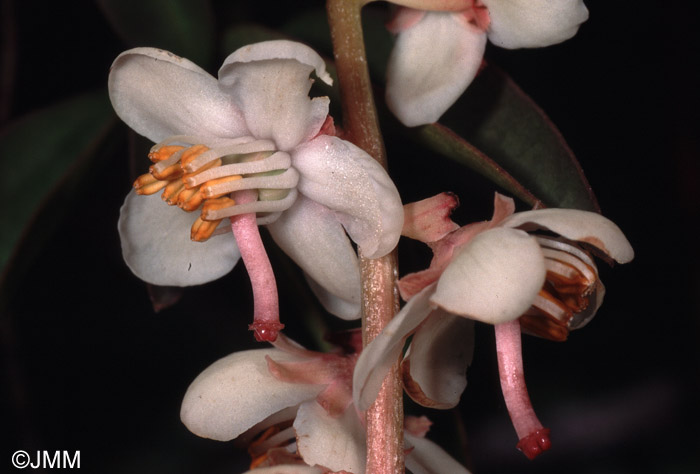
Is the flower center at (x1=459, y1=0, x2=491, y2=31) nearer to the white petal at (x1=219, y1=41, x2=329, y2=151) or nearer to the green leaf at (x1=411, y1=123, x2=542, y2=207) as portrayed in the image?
the green leaf at (x1=411, y1=123, x2=542, y2=207)

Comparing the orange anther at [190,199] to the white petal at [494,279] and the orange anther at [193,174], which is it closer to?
the orange anther at [193,174]

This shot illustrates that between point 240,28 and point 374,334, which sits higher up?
point 240,28

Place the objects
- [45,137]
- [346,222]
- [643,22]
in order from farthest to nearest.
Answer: [643,22] → [45,137] → [346,222]

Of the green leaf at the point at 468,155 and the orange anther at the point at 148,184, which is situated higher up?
the orange anther at the point at 148,184

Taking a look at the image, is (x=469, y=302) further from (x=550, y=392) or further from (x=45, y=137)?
(x=550, y=392)

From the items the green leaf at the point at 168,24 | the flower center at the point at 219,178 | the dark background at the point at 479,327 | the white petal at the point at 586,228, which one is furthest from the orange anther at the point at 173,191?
the dark background at the point at 479,327

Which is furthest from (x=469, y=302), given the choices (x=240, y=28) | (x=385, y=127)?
(x=240, y=28)

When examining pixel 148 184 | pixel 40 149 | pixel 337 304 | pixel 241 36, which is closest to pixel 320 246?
pixel 337 304

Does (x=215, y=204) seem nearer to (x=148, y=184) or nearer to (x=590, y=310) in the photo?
(x=148, y=184)
